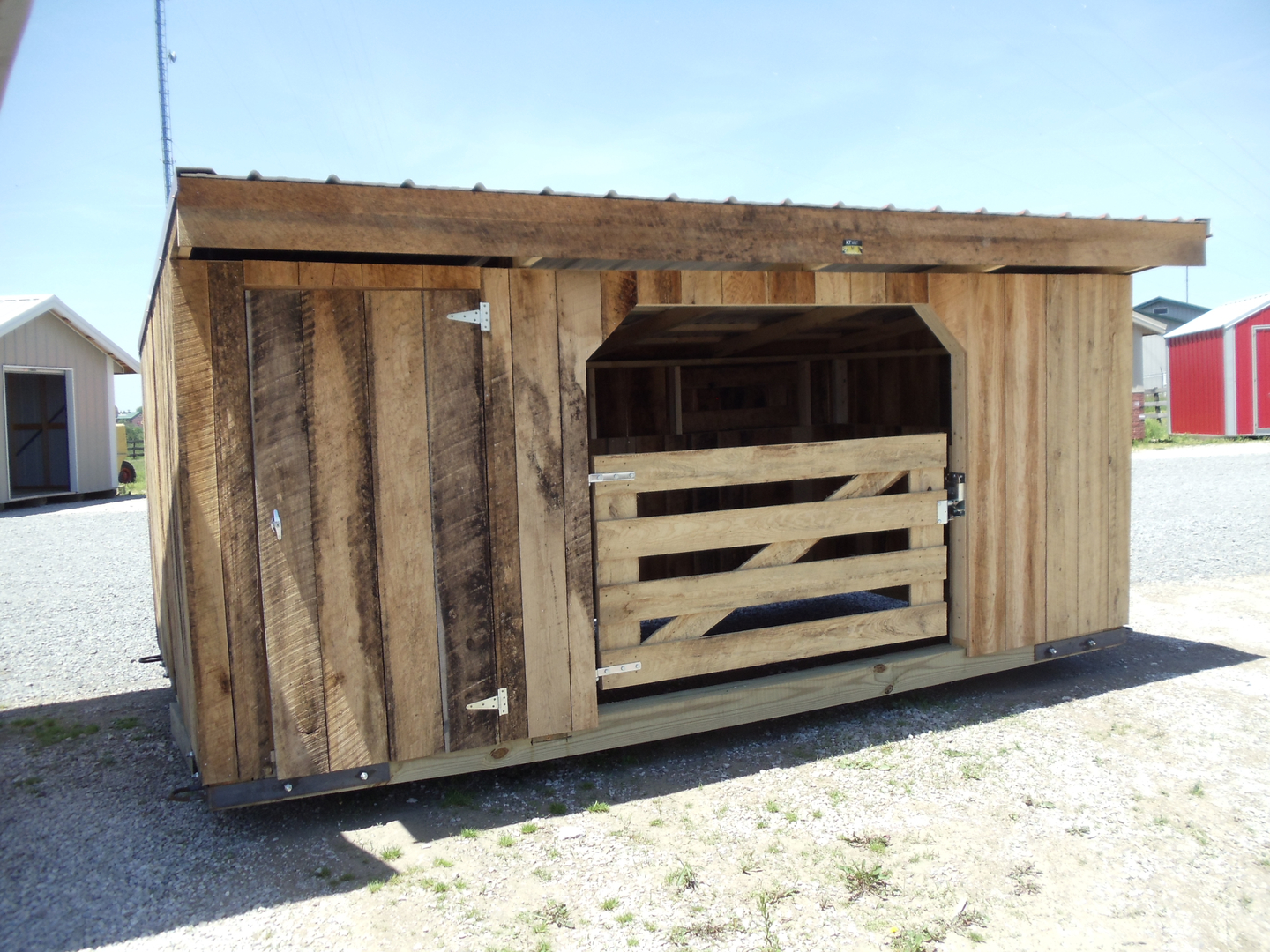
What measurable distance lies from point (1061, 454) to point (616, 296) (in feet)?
8.15

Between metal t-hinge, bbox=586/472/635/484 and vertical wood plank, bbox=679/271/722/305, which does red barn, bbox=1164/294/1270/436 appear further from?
metal t-hinge, bbox=586/472/635/484

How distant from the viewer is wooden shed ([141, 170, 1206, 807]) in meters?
3.04

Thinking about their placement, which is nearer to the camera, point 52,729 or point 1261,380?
point 52,729

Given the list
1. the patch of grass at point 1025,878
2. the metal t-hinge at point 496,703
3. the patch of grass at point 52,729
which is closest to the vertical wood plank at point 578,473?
the metal t-hinge at point 496,703

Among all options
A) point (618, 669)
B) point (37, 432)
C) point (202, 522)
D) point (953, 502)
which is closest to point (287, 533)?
point (202, 522)

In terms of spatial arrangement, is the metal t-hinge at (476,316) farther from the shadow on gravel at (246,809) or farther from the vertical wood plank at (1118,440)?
the vertical wood plank at (1118,440)

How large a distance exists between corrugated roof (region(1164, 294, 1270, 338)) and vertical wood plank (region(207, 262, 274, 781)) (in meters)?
19.8

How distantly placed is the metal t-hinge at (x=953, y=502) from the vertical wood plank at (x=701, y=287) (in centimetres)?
150

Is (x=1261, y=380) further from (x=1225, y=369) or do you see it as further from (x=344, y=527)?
(x=344, y=527)

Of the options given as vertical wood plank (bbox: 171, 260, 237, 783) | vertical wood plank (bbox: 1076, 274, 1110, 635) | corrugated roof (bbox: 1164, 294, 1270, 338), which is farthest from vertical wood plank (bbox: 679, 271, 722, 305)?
corrugated roof (bbox: 1164, 294, 1270, 338)

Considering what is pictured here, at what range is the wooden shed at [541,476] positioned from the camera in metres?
3.04

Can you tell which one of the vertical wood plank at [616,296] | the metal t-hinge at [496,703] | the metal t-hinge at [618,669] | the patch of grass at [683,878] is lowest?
the patch of grass at [683,878]

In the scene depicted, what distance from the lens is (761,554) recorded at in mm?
3951

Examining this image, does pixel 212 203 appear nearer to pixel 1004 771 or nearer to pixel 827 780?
pixel 827 780
